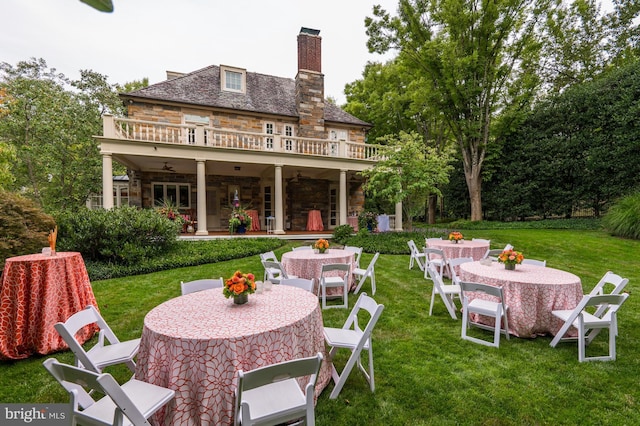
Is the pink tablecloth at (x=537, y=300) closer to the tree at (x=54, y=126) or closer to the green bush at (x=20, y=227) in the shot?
the green bush at (x=20, y=227)

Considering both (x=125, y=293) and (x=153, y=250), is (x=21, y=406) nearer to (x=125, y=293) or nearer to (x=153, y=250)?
(x=125, y=293)

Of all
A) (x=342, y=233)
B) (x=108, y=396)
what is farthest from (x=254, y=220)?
(x=108, y=396)

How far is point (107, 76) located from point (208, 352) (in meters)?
20.4

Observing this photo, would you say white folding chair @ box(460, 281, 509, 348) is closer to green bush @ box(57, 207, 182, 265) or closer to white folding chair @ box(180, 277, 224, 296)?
white folding chair @ box(180, 277, 224, 296)

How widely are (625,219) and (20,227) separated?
16773 millimetres

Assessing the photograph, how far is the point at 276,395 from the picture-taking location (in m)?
2.45

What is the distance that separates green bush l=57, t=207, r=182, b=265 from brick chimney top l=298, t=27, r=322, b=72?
1096 cm

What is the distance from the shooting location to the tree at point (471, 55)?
47.3 feet

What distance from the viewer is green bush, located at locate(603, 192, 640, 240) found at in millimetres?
10172

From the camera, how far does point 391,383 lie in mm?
3330

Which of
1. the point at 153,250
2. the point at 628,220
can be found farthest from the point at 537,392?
the point at 628,220

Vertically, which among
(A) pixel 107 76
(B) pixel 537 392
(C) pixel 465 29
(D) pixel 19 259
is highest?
(C) pixel 465 29

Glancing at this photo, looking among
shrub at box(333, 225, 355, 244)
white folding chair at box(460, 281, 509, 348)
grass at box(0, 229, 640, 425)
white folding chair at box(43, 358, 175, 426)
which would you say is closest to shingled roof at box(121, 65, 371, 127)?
shrub at box(333, 225, 355, 244)

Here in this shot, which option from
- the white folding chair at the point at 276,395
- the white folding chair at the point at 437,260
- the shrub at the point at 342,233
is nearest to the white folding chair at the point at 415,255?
the white folding chair at the point at 437,260
